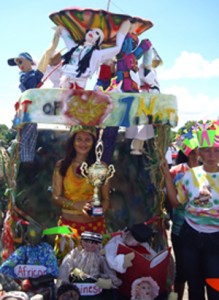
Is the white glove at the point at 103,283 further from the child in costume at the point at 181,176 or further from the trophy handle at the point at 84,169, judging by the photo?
the trophy handle at the point at 84,169

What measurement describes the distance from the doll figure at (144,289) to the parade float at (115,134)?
0.10 meters

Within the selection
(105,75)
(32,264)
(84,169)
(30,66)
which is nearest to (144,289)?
(32,264)

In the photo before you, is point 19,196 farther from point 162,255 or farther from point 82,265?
point 162,255

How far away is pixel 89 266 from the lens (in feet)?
11.5

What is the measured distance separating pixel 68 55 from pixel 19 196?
189 cm

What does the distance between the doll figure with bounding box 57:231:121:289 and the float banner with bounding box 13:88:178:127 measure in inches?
41.5

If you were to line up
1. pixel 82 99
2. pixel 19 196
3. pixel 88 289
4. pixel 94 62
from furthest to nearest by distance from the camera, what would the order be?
1. pixel 19 196
2. pixel 94 62
3. pixel 82 99
4. pixel 88 289

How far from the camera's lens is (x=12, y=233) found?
12.8 ft

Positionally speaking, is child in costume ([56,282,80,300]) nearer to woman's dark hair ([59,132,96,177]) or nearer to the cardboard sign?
the cardboard sign

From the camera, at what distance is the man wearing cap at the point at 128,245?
3453 mm

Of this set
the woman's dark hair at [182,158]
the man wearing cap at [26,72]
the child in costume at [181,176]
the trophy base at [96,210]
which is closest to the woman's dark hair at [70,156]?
the trophy base at [96,210]

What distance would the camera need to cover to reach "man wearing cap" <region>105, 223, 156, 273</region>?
3.45 m

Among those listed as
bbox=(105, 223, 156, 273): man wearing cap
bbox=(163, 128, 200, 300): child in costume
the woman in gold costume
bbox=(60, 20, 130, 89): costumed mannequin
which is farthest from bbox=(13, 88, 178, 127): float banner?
bbox=(105, 223, 156, 273): man wearing cap

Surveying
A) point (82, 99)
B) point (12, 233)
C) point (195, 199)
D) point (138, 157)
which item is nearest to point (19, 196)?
point (12, 233)
